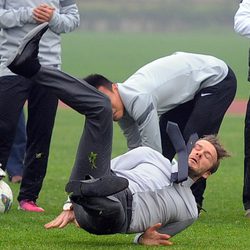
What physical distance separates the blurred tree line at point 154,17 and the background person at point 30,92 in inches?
2184

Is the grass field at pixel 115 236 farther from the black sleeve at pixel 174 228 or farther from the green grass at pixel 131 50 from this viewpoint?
the green grass at pixel 131 50

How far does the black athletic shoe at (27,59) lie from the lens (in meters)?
8.56

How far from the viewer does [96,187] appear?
818cm

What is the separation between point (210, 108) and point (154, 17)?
56743 mm

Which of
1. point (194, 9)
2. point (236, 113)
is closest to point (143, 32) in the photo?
point (194, 9)

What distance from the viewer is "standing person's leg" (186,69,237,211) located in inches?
423

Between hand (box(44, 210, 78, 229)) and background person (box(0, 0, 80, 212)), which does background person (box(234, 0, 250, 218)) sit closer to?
background person (box(0, 0, 80, 212))

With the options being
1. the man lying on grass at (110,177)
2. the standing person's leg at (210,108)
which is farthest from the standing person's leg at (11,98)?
the man lying on grass at (110,177)

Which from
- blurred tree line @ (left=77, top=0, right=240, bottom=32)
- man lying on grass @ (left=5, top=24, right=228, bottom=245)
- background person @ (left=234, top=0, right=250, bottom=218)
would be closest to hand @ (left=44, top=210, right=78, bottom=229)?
man lying on grass @ (left=5, top=24, right=228, bottom=245)

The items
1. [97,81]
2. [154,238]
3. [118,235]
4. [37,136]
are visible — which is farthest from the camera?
[37,136]

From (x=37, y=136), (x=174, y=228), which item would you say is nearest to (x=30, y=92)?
(x=37, y=136)

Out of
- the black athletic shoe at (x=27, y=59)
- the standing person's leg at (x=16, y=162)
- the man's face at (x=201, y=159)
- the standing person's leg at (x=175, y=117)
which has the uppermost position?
the black athletic shoe at (x=27, y=59)

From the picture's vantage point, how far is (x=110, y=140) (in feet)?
28.9

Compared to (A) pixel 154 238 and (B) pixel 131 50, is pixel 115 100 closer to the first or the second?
(A) pixel 154 238
